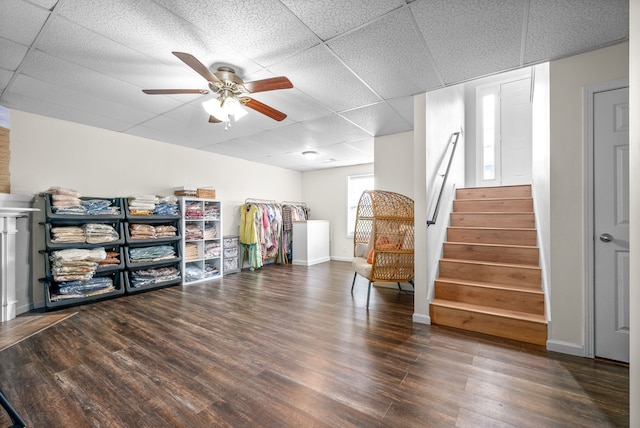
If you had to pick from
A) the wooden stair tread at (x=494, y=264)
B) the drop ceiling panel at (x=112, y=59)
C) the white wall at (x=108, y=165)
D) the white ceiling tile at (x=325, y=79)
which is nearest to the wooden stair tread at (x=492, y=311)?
the wooden stair tread at (x=494, y=264)

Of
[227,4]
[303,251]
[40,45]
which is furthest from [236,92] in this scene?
[303,251]

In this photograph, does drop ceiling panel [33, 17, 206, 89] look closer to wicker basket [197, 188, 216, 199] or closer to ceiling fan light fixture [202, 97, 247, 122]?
ceiling fan light fixture [202, 97, 247, 122]

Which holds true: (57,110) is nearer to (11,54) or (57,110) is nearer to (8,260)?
(11,54)

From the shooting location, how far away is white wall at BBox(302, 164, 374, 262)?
21.6 feet

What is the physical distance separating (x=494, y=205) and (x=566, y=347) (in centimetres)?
A: 209

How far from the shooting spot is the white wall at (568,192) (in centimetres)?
205

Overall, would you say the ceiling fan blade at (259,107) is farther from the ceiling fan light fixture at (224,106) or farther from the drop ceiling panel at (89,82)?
the drop ceiling panel at (89,82)

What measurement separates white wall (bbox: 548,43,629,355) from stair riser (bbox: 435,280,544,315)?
29cm

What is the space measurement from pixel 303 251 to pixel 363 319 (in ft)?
11.1

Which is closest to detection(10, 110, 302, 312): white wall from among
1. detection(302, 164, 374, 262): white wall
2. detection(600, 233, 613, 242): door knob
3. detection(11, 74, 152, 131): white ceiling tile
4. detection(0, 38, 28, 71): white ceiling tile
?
detection(11, 74, 152, 131): white ceiling tile

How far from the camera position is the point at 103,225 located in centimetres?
354

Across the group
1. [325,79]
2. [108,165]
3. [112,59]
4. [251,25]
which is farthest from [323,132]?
[108,165]

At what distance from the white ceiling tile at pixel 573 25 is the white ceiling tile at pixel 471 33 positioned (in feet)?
0.33

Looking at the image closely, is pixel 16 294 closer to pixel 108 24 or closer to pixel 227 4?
pixel 108 24
